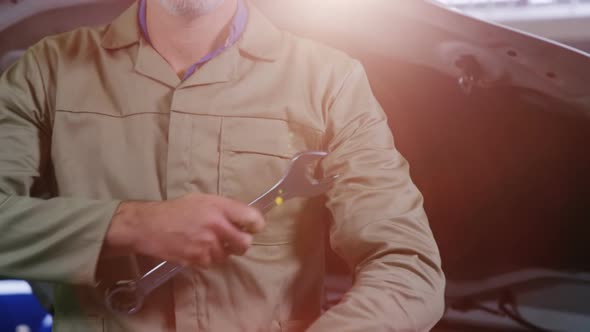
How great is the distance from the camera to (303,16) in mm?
703

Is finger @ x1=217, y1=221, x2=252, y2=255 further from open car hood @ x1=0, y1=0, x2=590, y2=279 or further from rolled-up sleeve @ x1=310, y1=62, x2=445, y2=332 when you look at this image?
open car hood @ x1=0, y1=0, x2=590, y2=279

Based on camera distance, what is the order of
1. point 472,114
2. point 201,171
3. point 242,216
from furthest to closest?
1. point 472,114
2. point 201,171
3. point 242,216

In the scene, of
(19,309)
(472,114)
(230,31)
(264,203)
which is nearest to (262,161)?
(264,203)

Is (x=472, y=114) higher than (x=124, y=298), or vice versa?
(x=472, y=114)

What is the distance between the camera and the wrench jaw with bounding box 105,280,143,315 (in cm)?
55

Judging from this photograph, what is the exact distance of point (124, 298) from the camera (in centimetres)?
56

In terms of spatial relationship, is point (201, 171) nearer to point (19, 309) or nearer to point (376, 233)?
point (376, 233)

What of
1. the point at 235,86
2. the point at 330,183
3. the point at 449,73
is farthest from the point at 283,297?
the point at 449,73

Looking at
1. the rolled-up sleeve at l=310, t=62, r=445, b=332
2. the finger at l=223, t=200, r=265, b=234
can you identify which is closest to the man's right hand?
the finger at l=223, t=200, r=265, b=234

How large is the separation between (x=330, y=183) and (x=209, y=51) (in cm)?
21

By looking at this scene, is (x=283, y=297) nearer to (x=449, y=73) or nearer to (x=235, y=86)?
(x=235, y=86)

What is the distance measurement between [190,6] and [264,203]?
0.77ft

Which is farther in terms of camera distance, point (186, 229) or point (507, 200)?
point (507, 200)

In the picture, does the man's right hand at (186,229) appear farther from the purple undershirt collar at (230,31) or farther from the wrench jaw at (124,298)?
the purple undershirt collar at (230,31)
